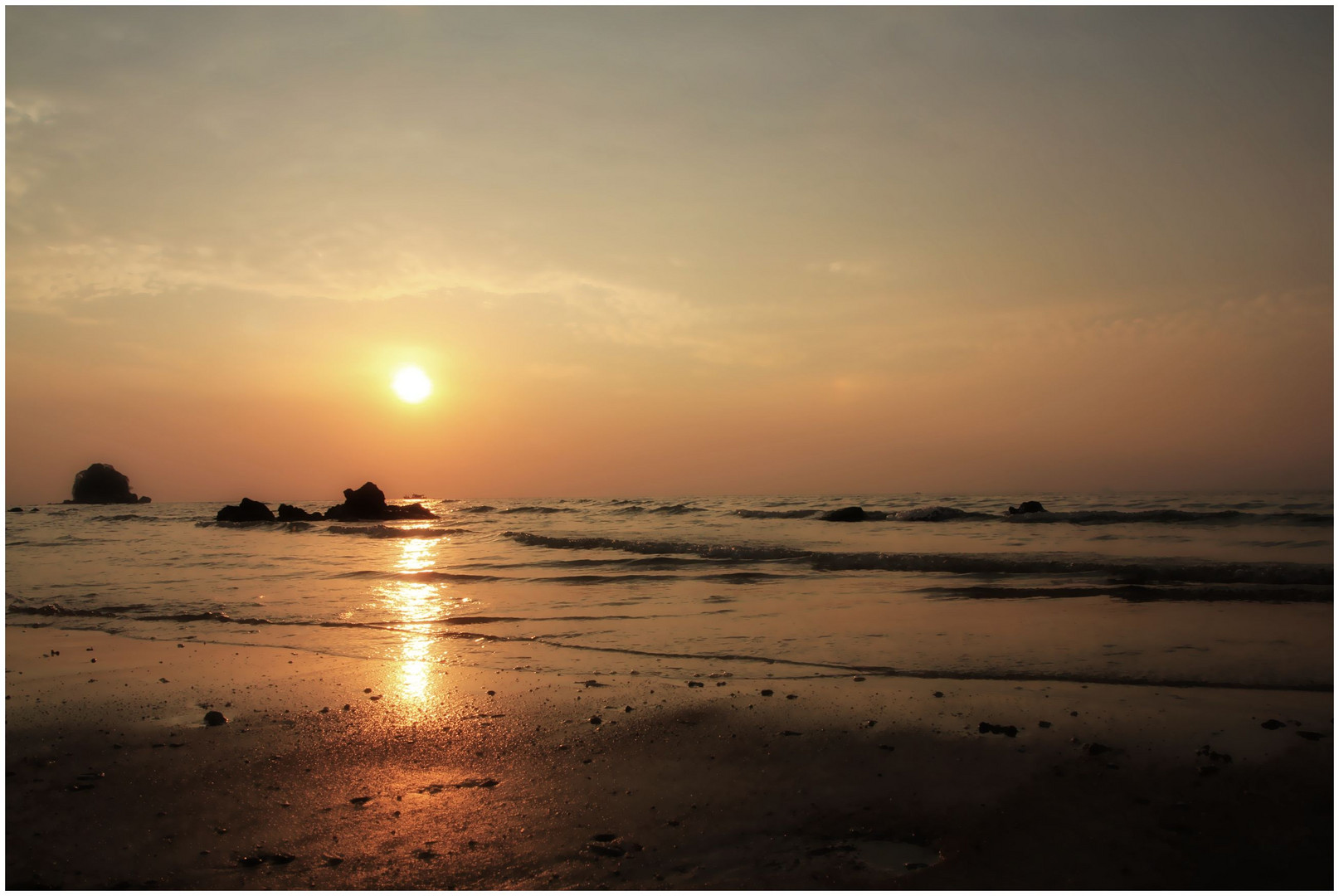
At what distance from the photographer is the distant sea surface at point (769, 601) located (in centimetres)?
904

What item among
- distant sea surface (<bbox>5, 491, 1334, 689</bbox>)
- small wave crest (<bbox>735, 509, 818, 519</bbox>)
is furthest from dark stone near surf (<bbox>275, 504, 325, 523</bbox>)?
small wave crest (<bbox>735, 509, 818, 519</bbox>)

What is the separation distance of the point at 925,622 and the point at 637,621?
4.28 metres

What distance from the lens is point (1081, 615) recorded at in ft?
37.6

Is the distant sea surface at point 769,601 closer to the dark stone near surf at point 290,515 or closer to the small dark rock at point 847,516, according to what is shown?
the small dark rock at point 847,516

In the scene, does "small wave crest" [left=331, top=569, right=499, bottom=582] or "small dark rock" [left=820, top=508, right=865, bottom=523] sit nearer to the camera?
"small wave crest" [left=331, top=569, right=499, bottom=582]

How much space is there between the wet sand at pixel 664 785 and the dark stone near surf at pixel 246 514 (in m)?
46.1

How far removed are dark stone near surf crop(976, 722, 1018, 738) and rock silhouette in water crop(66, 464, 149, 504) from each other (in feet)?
451

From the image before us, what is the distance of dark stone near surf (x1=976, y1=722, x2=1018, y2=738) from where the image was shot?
6184 millimetres

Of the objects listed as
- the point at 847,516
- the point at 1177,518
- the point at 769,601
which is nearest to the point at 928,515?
the point at 847,516

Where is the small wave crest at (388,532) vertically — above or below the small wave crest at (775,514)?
below

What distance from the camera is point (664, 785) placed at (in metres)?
5.27

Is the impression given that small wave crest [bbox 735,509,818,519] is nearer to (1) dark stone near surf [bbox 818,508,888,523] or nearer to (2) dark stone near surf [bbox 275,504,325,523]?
(1) dark stone near surf [bbox 818,508,888,523]

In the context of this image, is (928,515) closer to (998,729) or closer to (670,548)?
(670,548)

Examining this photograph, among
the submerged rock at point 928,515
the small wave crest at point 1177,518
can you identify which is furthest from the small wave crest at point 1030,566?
the submerged rock at point 928,515
